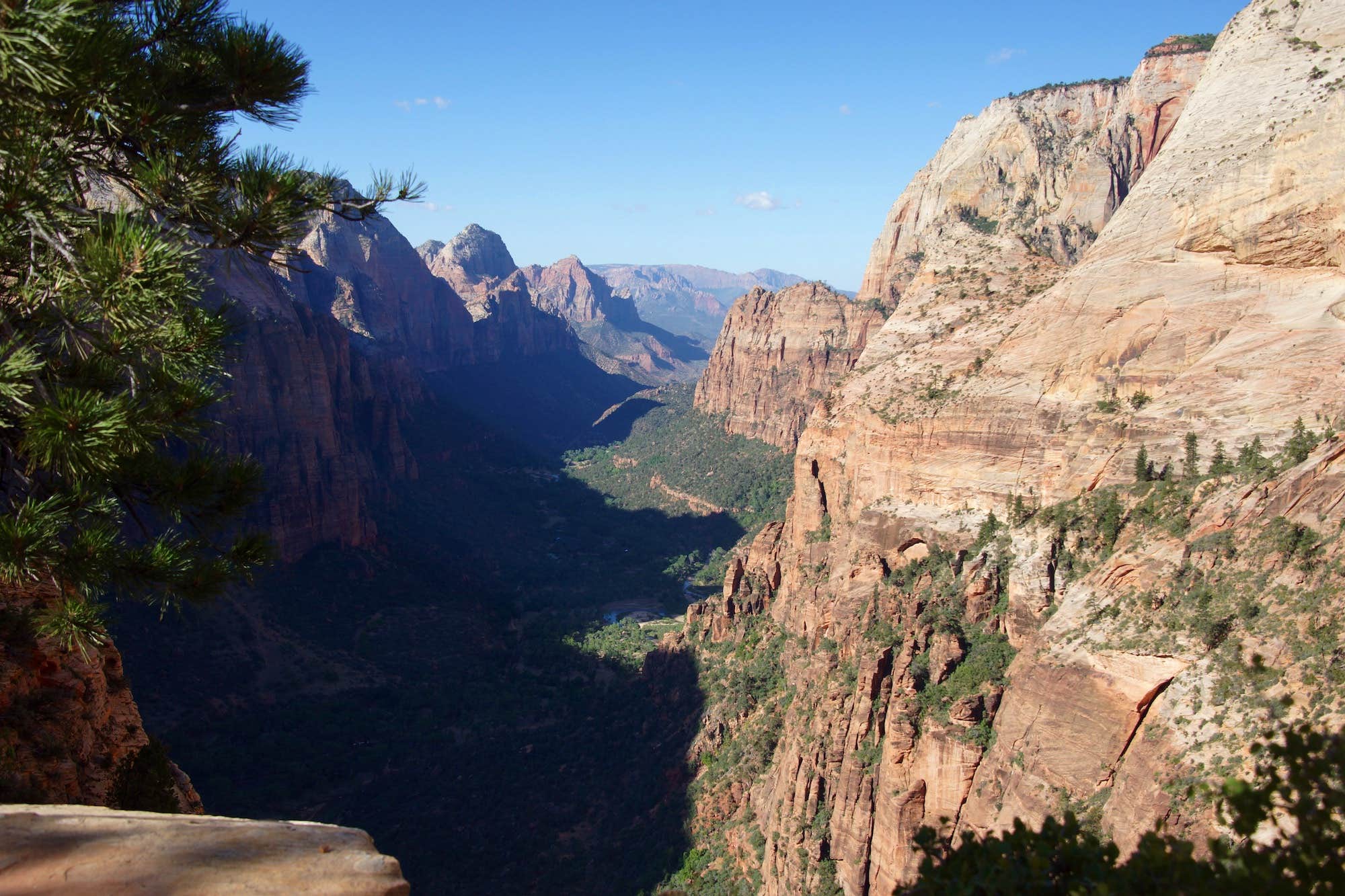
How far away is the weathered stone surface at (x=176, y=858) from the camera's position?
24.2 feet

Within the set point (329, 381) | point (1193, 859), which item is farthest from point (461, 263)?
point (1193, 859)

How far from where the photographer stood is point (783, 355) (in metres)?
107

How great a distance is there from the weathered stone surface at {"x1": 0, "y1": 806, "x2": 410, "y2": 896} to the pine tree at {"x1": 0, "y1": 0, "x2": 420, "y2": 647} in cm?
217

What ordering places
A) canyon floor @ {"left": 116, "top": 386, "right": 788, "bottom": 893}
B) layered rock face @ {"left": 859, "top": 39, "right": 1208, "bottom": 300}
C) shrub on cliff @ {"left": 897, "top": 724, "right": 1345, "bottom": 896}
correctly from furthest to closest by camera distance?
layered rock face @ {"left": 859, "top": 39, "right": 1208, "bottom": 300} → canyon floor @ {"left": 116, "top": 386, "right": 788, "bottom": 893} → shrub on cliff @ {"left": 897, "top": 724, "right": 1345, "bottom": 896}

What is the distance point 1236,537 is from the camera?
22.4 m

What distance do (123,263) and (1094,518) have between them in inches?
1149

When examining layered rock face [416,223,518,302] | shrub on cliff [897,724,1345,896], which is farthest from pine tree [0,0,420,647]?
layered rock face [416,223,518,302]

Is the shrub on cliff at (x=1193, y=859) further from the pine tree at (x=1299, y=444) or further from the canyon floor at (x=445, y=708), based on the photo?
the canyon floor at (x=445, y=708)

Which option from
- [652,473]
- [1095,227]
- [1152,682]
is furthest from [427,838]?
[652,473]

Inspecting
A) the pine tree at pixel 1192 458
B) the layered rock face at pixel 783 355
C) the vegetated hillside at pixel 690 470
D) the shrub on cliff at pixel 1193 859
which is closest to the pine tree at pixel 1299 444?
the pine tree at pixel 1192 458

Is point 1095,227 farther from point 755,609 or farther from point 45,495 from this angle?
point 45,495

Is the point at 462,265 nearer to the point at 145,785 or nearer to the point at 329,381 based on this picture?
the point at 329,381

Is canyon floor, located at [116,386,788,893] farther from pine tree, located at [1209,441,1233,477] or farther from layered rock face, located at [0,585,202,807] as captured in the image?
pine tree, located at [1209,441,1233,477]

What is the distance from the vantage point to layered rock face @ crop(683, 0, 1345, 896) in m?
20.8
